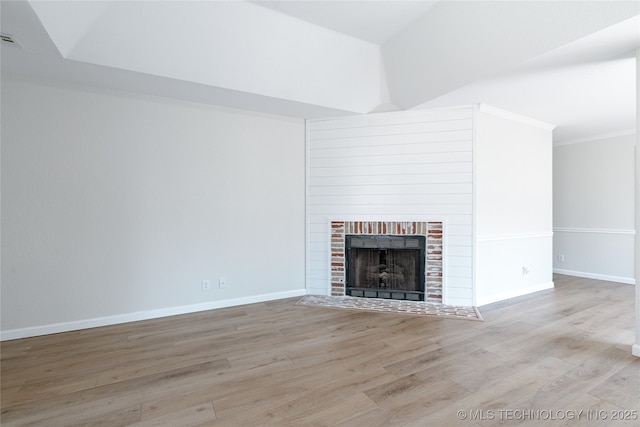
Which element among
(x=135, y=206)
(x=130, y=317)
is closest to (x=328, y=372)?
(x=130, y=317)

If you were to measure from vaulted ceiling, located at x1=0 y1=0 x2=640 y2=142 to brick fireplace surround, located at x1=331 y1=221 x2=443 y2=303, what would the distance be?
1.58 m

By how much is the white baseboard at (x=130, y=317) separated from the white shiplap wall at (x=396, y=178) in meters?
0.78

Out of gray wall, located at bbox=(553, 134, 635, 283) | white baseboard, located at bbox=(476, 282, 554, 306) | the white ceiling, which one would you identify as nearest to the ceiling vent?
the white ceiling

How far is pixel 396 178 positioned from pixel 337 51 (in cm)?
174

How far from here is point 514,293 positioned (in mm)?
4105

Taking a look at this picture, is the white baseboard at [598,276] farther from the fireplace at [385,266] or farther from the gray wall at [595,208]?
the fireplace at [385,266]

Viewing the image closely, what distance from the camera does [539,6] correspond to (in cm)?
216

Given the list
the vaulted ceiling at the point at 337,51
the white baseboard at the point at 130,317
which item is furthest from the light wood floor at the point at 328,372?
the vaulted ceiling at the point at 337,51

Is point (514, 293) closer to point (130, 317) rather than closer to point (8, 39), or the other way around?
point (130, 317)

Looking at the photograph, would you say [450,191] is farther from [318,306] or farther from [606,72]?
[318,306]

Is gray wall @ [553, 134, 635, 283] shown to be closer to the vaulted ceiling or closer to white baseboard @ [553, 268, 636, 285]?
white baseboard @ [553, 268, 636, 285]

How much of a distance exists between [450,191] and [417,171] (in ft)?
1.62

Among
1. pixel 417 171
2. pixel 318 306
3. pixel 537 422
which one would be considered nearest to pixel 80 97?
pixel 318 306

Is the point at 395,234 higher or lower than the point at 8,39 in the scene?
lower
